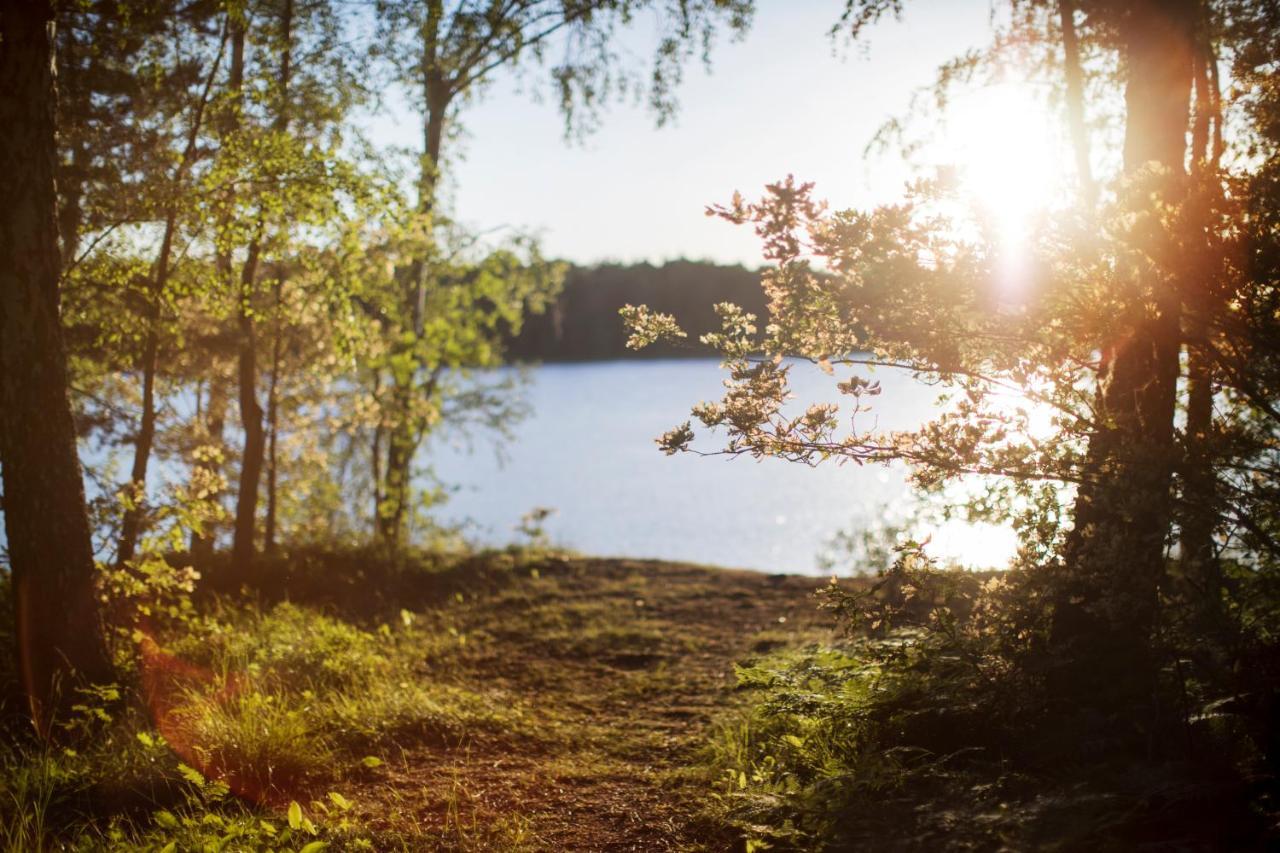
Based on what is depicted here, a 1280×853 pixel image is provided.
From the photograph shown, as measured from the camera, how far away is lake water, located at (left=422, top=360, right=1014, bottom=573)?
21.6m

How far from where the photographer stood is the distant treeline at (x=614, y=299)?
16.0 metres

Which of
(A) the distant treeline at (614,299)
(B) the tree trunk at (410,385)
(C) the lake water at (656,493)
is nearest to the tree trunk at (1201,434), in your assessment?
(A) the distant treeline at (614,299)

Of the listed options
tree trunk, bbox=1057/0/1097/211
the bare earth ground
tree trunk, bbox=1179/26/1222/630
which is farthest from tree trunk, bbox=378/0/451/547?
tree trunk, bbox=1179/26/1222/630

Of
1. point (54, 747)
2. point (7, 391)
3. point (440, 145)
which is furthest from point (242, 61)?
point (54, 747)

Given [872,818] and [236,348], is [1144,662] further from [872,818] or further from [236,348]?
[236,348]

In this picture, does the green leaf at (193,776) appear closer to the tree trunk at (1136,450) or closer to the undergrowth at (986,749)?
the undergrowth at (986,749)

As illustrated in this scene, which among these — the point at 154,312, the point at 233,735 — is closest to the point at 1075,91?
the point at 233,735

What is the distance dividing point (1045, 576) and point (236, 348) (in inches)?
358

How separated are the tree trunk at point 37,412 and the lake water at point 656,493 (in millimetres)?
7903

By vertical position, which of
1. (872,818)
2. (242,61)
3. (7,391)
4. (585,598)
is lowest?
(585,598)

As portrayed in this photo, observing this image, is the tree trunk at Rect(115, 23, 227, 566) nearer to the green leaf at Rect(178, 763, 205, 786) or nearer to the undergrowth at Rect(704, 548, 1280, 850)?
the green leaf at Rect(178, 763, 205, 786)

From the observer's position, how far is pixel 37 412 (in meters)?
5.47

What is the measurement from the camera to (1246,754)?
348cm

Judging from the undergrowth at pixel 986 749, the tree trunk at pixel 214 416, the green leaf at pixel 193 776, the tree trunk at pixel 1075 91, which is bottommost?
the green leaf at pixel 193 776
